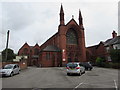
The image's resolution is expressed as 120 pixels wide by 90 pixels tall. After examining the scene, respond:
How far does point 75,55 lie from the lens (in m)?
60.0

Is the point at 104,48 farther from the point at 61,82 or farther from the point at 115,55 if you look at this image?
the point at 61,82

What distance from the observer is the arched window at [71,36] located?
199 ft

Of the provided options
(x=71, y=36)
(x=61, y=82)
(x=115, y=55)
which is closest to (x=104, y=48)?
(x=71, y=36)

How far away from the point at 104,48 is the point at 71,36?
1411 cm

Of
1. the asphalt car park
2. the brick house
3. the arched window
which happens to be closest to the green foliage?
the brick house

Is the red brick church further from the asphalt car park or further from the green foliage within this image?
the asphalt car park

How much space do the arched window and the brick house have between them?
9.04 metres

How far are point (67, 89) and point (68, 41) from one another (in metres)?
51.4

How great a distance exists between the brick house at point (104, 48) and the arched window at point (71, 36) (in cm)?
904

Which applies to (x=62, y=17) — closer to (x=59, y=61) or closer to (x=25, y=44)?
(x=59, y=61)

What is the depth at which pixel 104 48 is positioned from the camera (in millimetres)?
55125

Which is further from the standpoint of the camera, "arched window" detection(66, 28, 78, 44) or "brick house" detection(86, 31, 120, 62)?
"arched window" detection(66, 28, 78, 44)

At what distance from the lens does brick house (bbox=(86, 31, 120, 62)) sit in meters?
48.3

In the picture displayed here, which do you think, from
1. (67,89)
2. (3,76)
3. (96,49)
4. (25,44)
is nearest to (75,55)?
(96,49)
